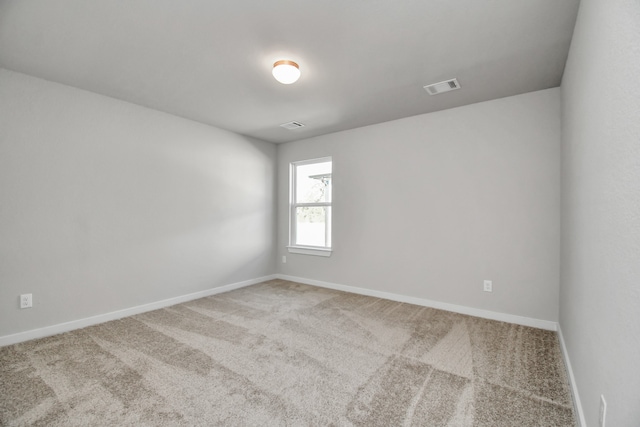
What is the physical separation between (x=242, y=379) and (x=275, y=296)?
205 cm

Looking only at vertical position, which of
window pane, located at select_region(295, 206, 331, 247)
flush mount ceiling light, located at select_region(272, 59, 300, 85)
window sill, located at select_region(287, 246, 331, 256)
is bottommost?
window sill, located at select_region(287, 246, 331, 256)

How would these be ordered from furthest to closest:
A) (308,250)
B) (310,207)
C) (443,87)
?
(310,207) < (308,250) < (443,87)

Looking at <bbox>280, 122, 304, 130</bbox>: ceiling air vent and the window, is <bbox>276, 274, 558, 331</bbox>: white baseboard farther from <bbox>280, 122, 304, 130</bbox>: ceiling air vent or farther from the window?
<bbox>280, 122, 304, 130</bbox>: ceiling air vent

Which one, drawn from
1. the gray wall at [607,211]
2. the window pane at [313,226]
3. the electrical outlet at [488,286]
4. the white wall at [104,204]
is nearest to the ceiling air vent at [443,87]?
the gray wall at [607,211]

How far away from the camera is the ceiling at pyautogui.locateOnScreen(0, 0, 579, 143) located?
6.05 feet

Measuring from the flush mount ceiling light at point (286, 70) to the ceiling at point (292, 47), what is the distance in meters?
0.05

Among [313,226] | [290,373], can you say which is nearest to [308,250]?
[313,226]

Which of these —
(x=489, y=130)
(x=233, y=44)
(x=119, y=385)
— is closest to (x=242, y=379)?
(x=119, y=385)

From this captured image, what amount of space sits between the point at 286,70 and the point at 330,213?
2.59 m

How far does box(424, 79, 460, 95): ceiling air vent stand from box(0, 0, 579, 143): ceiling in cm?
9

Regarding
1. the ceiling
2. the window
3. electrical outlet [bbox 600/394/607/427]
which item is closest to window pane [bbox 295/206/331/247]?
the window

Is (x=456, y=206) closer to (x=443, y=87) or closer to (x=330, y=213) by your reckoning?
(x=443, y=87)

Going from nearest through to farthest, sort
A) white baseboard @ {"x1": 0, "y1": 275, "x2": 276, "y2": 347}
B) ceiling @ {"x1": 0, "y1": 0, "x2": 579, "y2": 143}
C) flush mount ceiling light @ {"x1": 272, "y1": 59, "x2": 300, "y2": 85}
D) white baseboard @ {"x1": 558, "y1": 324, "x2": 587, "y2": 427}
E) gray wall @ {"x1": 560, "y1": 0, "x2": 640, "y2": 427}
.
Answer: gray wall @ {"x1": 560, "y1": 0, "x2": 640, "y2": 427} < white baseboard @ {"x1": 558, "y1": 324, "x2": 587, "y2": 427} < ceiling @ {"x1": 0, "y1": 0, "x2": 579, "y2": 143} < flush mount ceiling light @ {"x1": 272, "y1": 59, "x2": 300, "y2": 85} < white baseboard @ {"x1": 0, "y1": 275, "x2": 276, "y2": 347}

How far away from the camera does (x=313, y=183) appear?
4.95m
